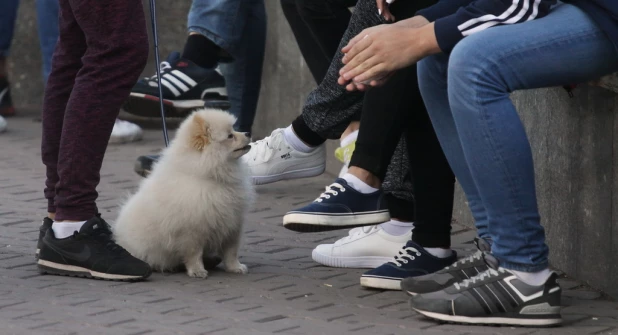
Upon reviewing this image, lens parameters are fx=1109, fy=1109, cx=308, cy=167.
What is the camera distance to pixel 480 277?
3.41 metres

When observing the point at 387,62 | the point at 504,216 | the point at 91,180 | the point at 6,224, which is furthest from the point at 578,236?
the point at 6,224

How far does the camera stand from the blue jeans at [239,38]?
594cm

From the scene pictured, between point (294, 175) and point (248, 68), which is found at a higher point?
point (248, 68)

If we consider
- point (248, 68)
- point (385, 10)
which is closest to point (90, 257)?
point (385, 10)

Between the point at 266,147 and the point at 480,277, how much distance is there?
216cm

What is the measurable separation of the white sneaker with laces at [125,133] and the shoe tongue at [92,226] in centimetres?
321

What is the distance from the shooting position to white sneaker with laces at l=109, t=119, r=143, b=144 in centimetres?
737

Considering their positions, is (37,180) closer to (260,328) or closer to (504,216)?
(260,328)

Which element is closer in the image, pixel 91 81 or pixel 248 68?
pixel 91 81

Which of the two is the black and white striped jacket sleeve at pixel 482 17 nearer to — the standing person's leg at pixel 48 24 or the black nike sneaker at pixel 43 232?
the black nike sneaker at pixel 43 232

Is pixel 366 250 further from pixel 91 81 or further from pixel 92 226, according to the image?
pixel 91 81

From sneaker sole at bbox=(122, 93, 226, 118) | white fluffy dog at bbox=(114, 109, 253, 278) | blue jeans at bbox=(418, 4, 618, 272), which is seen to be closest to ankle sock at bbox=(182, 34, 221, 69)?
sneaker sole at bbox=(122, 93, 226, 118)

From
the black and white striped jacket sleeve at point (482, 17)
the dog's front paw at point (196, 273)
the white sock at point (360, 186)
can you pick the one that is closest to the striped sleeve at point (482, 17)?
the black and white striped jacket sleeve at point (482, 17)

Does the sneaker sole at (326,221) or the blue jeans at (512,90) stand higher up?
the blue jeans at (512,90)
